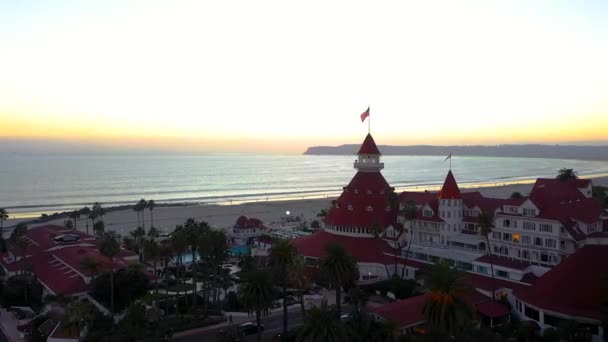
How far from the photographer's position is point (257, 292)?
99.0 feet

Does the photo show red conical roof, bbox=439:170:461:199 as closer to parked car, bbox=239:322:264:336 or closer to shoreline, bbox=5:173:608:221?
parked car, bbox=239:322:264:336

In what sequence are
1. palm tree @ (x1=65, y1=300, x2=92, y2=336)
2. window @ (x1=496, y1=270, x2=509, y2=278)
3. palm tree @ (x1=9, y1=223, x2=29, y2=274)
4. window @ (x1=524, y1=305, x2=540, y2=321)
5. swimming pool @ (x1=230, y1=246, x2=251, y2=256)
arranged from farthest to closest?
1. swimming pool @ (x1=230, y1=246, x2=251, y2=256)
2. palm tree @ (x1=9, y1=223, x2=29, y2=274)
3. window @ (x1=496, y1=270, x2=509, y2=278)
4. window @ (x1=524, y1=305, x2=540, y2=321)
5. palm tree @ (x1=65, y1=300, x2=92, y2=336)

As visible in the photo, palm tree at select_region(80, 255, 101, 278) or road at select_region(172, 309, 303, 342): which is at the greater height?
palm tree at select_region(80, 255, 101, 278)

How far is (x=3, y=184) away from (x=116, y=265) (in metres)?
150

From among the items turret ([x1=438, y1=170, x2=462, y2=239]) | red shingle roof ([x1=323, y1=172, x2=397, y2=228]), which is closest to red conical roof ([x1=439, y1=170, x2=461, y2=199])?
turret ([x1=438, y1=170, x2=462, y2=239])

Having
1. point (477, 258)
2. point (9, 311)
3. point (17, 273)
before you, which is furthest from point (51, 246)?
point (477, 258)

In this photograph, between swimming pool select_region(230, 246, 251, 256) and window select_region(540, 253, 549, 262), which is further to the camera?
swimming pool select_region(230, 246, 251, 256)

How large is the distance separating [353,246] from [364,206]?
17.0 ft

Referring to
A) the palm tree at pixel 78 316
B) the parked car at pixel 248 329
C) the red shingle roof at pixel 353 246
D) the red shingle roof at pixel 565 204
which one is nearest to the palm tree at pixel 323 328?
the parked car at pixel 248 329

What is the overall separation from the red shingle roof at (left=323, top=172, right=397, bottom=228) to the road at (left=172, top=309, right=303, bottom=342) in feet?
53.1

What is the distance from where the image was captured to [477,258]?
43.1 metres

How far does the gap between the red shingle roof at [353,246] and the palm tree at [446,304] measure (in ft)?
70.7

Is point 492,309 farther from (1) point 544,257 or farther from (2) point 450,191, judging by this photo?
(2) point 450,191

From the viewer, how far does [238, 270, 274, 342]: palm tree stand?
3011 cm
